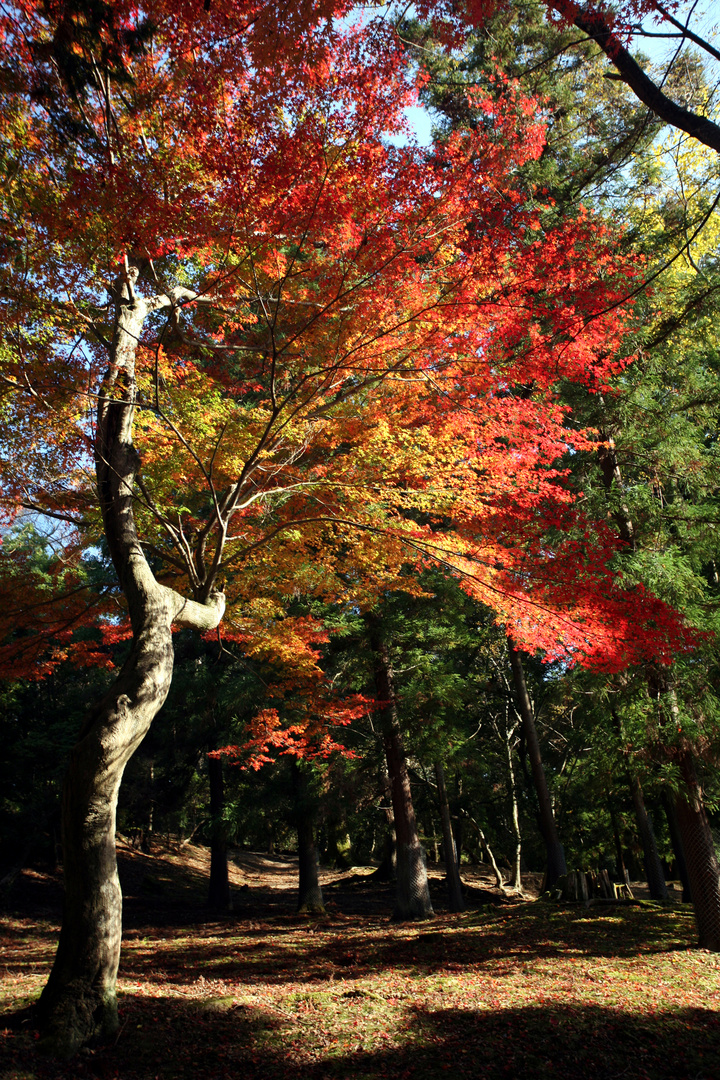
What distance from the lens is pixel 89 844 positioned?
440 centimetres

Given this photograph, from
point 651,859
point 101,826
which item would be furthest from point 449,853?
point 101,826

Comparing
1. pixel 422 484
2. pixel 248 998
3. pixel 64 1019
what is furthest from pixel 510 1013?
pixel 422 484

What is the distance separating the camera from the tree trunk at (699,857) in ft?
26.5

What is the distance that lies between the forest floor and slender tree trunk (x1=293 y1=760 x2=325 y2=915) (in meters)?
2.81

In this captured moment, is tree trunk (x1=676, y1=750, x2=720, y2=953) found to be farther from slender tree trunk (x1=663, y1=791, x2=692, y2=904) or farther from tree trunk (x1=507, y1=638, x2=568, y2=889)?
tree trunk (x1=507, y1=638, x2=568, y2=889)

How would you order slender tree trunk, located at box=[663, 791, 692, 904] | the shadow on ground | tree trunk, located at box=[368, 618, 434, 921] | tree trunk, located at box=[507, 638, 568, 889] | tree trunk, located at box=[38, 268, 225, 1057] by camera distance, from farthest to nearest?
1. tree trunk, located at box=[507, 638, 568, 889]
2. slender tree trunk, located at box=[663, 791, 692, 904]
3. tree trunk, located at box=[368, 618, 434, 921]
4. tree trunk, located at box=[38, 268, 225, 1057]
5. the shadow on ground

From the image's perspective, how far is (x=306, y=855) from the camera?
15.1 metres

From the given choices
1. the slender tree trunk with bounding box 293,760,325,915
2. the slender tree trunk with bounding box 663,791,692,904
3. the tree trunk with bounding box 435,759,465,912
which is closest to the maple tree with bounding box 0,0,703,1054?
the slender tree trunk with bounding box 293,760,325,915

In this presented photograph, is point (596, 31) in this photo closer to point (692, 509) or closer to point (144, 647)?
point (144, 647)

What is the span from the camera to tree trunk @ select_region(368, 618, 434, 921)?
12539mm

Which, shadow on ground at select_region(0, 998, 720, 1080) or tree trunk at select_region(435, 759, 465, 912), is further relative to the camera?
tree trunk at select_region(435, 759, 465, 912)

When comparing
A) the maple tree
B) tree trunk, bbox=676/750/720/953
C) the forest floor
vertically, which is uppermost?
the maple tree

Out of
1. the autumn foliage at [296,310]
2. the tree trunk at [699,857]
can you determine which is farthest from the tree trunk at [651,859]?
the autumn foliage at [296,310]

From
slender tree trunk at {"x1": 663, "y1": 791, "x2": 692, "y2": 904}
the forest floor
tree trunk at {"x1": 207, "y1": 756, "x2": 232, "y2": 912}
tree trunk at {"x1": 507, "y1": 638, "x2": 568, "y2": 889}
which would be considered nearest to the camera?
the forest floor
